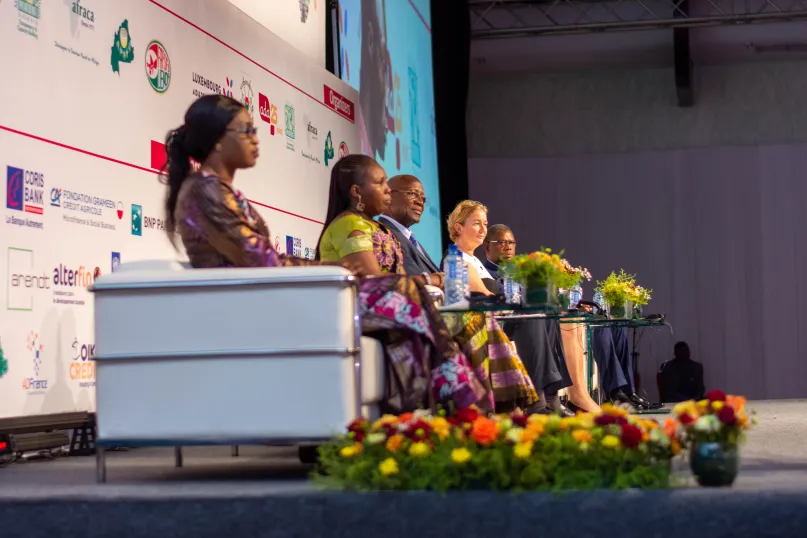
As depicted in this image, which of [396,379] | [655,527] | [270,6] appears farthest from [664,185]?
[655,527]

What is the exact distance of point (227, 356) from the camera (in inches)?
111

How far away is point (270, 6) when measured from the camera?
6211 millimetres

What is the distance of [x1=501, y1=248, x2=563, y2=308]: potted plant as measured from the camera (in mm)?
3391

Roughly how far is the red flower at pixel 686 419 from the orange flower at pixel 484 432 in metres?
0.38

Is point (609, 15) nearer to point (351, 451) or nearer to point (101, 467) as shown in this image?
point (101, 467)

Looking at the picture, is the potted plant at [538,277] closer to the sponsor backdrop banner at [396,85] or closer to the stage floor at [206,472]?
the stage floor at [206,472]

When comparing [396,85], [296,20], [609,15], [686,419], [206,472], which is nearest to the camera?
[686,419]

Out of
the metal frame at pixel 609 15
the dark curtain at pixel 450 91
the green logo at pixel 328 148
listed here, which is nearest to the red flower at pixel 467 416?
the green logo at pixel 328 148

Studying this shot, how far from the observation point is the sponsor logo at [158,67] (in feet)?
14.9

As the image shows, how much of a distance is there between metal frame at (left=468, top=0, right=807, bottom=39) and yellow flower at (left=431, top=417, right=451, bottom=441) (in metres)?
9.24

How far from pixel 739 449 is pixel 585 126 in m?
11.1

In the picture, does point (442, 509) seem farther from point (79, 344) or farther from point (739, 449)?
point (79, 344)

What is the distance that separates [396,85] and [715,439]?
19.2ft

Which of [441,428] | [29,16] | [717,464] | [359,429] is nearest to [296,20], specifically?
[29,16]
